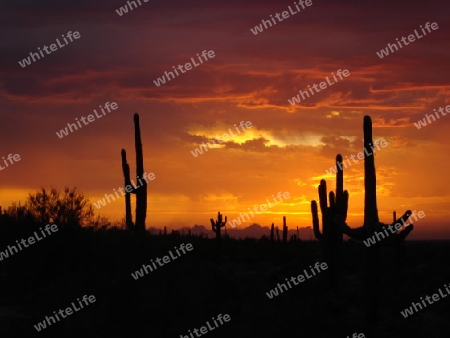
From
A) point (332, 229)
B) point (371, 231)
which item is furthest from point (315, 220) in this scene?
point (371, 231)

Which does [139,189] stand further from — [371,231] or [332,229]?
[371,231]

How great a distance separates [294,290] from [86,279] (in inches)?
279

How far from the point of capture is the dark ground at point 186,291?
818 inches

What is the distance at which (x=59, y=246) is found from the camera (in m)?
28.7

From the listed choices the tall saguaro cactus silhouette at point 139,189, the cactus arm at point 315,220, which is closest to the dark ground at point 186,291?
the tall saguaro cactus silhouette at point 139,189

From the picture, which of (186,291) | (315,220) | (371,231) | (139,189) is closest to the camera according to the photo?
(371,231)

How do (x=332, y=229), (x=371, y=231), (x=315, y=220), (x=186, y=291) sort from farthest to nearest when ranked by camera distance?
(x=315, y=220)
(x=332, y=229)
(x=186, y=291)
(x=371, y=231)

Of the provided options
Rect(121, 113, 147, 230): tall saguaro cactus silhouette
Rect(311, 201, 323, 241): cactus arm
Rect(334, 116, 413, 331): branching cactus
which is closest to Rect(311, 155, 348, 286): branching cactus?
Rect(311, 201, 323, 241): cactus arm

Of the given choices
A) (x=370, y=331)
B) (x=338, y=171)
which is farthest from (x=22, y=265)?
(x=370, y=331)

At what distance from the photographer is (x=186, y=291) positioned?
24.5 metres

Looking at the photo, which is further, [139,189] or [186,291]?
[139,189]

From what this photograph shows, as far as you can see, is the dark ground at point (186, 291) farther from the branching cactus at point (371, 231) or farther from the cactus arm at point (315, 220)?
the cactus arm at point (315, 220)

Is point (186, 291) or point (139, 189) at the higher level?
point (139, 189)

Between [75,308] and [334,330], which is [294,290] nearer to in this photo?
[334,330]
